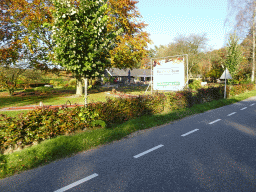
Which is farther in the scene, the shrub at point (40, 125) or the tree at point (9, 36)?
the tree at point (9, 36)

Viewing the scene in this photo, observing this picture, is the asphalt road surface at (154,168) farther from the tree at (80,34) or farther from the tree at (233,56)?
the tree at (233,56)

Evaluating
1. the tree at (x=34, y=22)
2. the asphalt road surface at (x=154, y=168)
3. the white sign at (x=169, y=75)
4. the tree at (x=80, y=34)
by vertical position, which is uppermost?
the tree at (x=34, y=22)

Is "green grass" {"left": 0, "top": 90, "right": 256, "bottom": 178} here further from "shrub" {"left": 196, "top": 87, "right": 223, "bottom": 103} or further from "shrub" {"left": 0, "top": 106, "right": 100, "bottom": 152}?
"shrub" {"left": 196, "top": 87, "right": 223, "bottom": 103}

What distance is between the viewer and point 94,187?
3.52m

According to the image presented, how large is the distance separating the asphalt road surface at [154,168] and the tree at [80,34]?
11.4 feet

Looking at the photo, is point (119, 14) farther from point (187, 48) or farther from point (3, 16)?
point (187, 48)

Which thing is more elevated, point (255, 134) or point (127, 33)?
point (127, 33)

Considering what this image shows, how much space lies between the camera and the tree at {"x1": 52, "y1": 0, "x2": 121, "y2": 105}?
6.90 metres

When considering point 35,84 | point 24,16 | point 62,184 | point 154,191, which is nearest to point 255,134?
point 154,191

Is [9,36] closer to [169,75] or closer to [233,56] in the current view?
[169,75]

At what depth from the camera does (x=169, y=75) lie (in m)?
14.5

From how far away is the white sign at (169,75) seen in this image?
1398cm

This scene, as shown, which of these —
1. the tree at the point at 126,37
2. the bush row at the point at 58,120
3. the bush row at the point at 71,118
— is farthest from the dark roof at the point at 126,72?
the bush row at the point at 58,120

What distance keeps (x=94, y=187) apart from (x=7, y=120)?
3532 millimetres
